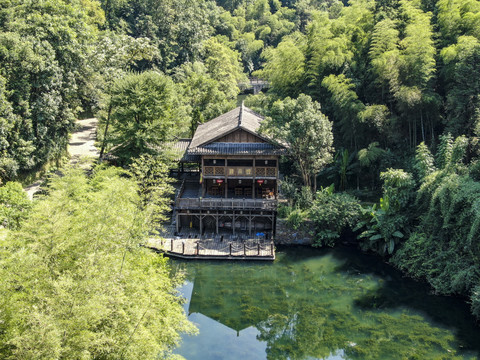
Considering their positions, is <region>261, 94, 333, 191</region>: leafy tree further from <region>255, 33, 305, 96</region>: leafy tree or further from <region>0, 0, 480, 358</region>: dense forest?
<region>255, 33, 305, 96</region>: leafy tree

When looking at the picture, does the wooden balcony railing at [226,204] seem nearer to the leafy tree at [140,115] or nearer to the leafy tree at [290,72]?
the leafy tree at [140,115]

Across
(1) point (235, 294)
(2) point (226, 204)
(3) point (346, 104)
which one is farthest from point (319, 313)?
(3) point (346, 104)

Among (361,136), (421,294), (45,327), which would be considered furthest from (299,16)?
(45,327)

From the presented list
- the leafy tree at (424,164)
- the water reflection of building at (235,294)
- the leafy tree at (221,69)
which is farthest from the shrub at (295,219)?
the leafy tree at (221,69)

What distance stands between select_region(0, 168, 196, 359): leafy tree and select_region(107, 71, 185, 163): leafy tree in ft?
45.9

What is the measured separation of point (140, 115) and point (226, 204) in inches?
365

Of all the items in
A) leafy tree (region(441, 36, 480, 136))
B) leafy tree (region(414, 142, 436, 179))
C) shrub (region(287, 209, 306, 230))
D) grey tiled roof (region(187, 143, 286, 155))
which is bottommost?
shrub (region(287, 209, 306, 230))

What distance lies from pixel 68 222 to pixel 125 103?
18.1 meters

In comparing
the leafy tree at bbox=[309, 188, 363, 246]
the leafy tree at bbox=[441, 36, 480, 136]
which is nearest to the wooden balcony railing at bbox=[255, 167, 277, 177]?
the leafy tree at bbox=[309, 188, 363, 246]

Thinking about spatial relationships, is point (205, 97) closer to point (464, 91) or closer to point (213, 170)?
point (213, 170)

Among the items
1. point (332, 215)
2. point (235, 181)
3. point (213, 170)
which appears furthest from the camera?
point (235, 181)

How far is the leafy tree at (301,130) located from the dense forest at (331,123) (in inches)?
3.3

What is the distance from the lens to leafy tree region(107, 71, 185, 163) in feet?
103

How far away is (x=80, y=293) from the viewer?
42.2 feet
